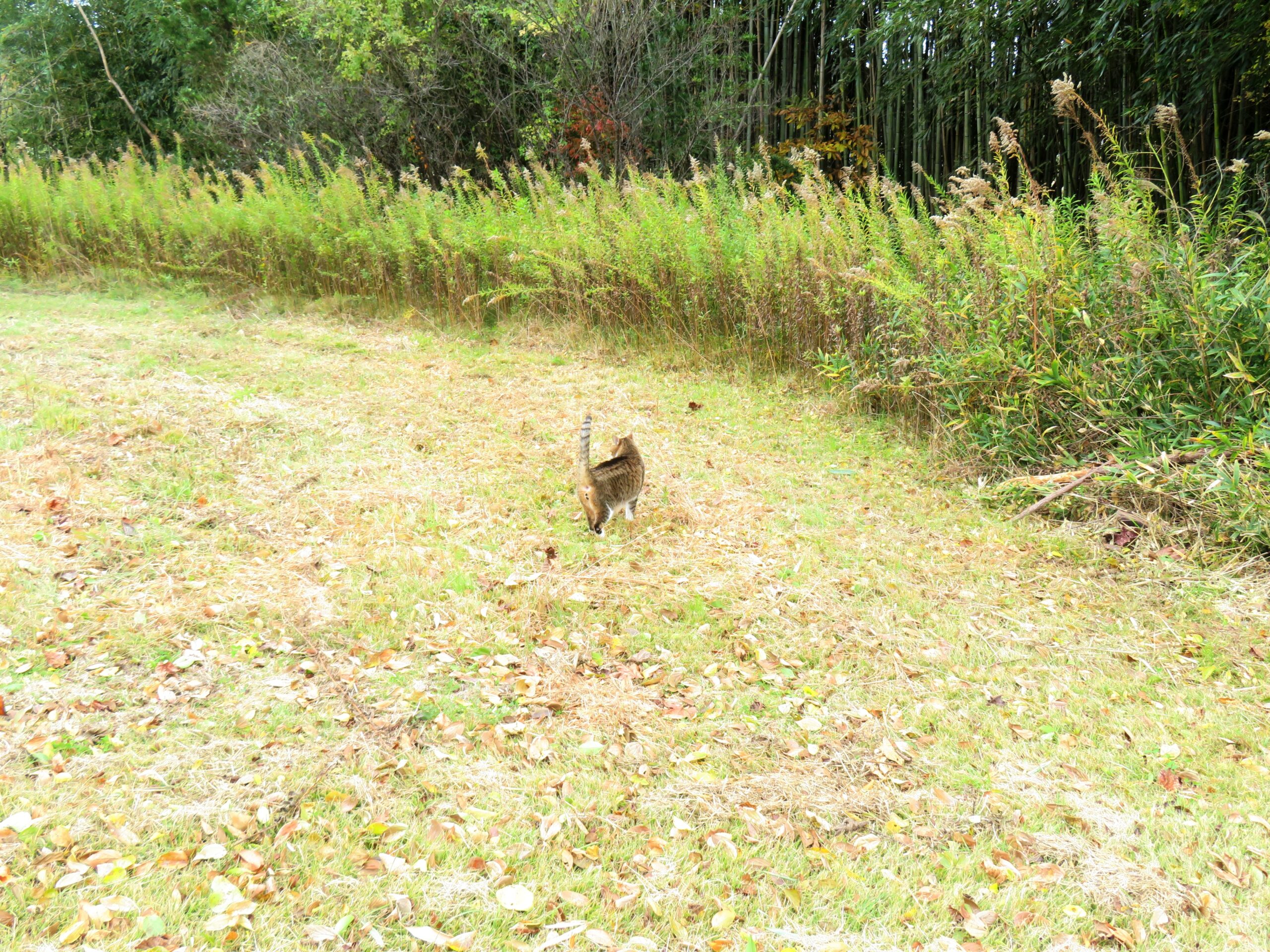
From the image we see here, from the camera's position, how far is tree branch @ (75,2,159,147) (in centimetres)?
1331

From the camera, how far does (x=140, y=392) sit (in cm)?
540

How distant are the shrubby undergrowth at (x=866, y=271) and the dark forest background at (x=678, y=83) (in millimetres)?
548

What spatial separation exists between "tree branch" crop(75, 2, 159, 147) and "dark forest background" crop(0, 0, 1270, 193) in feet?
9.63

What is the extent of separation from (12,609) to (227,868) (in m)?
1.62

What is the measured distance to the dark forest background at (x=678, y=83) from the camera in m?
7.16

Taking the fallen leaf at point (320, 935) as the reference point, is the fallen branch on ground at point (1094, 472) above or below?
below

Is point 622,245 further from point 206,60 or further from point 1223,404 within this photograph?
point 206,60

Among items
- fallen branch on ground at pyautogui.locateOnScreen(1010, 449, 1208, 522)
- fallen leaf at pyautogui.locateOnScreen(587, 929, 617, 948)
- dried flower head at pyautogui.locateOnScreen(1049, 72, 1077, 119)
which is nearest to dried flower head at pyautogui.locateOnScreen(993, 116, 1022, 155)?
dried flower head at pyautogui.locateOnScreen(1049, 72, 1077, 119)

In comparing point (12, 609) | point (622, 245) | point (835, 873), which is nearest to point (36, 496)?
point (12, 609)

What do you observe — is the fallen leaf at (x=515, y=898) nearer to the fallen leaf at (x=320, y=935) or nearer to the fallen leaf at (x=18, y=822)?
the fallen leaf at (x=320, y=935)

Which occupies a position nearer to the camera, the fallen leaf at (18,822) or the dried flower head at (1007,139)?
the fallen leaf at (18,822)

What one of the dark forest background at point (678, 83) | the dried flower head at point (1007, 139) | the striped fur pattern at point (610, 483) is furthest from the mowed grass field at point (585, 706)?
the dark forest background at point (678, 83)

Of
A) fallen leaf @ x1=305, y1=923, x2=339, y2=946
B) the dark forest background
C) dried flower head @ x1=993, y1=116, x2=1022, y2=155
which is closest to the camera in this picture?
fallen leaf @ x1=305, y1=923, x2=339, y2=946

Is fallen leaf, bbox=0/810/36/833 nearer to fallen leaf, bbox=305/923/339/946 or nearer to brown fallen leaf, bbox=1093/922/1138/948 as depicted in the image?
fallen leaf, bbox=305/923/339/946
